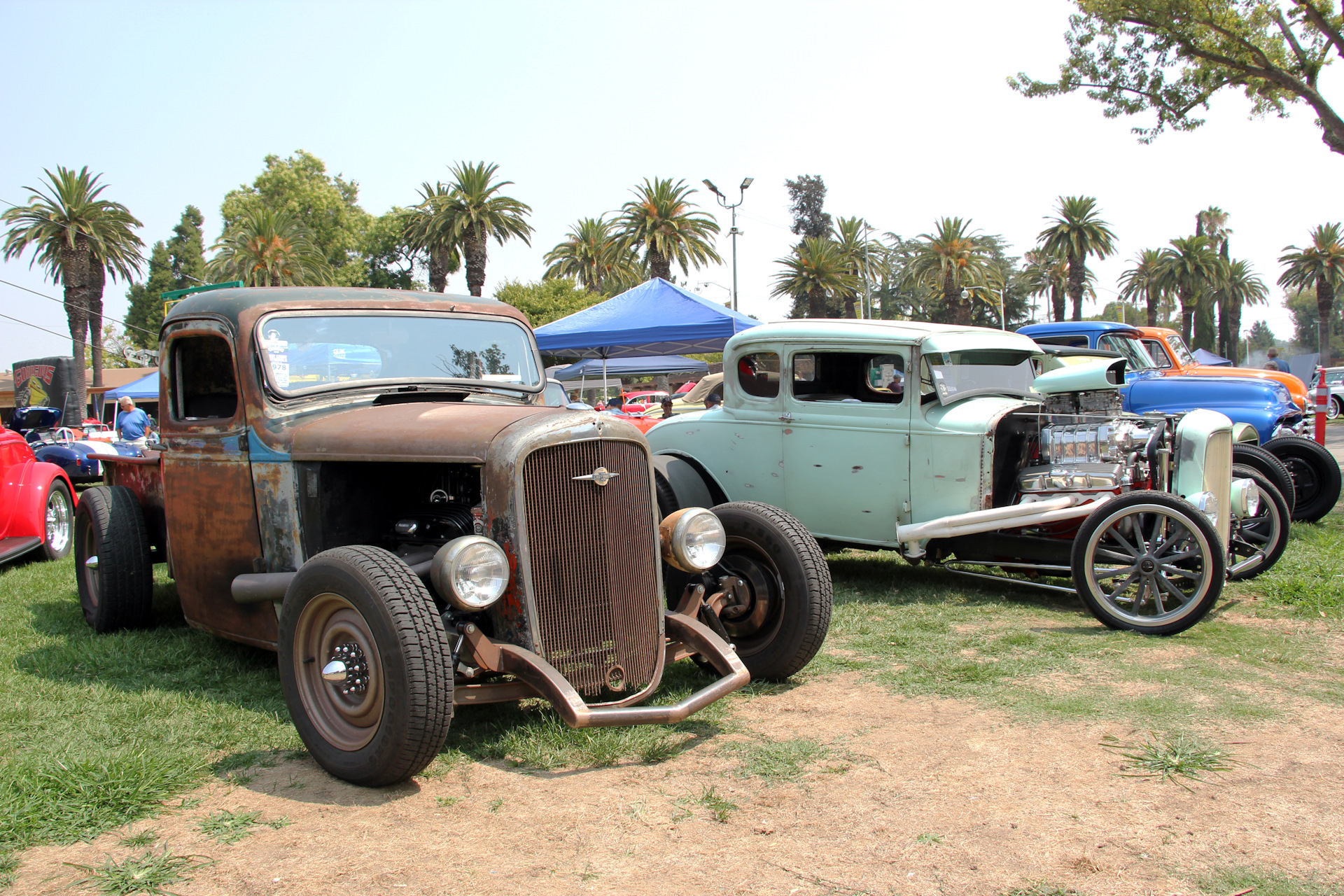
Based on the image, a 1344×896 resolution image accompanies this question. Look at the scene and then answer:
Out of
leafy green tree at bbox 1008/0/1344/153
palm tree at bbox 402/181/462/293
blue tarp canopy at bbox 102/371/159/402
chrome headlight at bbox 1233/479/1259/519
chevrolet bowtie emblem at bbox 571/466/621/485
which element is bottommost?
chrome headlight at bbox 1233/479/1259/519

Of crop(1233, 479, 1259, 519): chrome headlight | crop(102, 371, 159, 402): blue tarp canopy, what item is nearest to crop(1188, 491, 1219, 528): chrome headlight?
crop(1233, 479, 1259, 519): chrome headlight

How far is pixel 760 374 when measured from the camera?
22.9ft

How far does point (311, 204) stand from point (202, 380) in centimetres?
6095

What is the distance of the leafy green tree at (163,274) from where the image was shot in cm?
6712

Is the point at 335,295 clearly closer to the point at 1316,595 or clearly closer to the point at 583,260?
the point at 1316,595

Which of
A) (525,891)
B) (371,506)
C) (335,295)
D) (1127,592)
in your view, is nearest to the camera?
(525,891)

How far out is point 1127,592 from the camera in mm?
5457

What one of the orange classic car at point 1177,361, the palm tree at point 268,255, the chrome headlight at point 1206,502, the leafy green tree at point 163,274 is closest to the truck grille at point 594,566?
the chrome headlight at point 1206,502

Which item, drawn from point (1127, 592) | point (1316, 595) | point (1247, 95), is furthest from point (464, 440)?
point (1247, 95)

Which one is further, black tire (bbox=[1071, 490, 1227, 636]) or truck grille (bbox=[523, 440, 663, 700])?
black tire (bbox=[1071, 490, 1227, 636])

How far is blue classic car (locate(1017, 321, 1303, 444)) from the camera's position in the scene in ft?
31.2

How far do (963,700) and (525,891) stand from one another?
2337 millimetres

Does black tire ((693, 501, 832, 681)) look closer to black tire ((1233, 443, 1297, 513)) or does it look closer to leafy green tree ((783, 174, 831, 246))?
black tire ((1233, 443, 1297, 513))

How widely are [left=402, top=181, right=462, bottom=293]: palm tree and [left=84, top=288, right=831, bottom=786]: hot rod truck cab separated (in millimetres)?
30496
